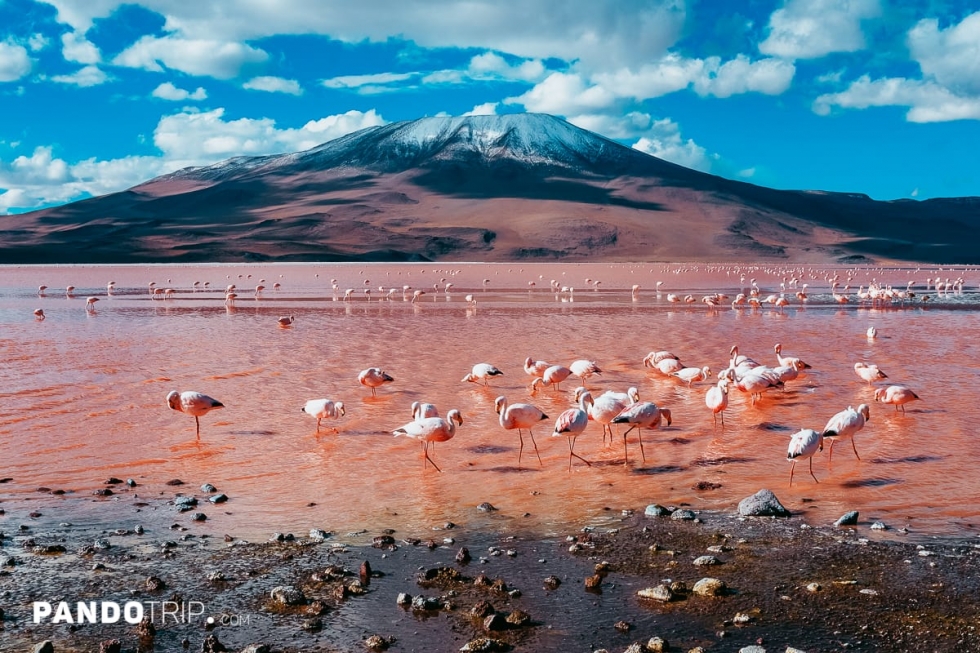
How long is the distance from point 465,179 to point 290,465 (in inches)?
6765

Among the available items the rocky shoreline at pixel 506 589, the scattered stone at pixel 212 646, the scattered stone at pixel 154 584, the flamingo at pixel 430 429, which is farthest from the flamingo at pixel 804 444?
the scattered stone at pixel 154 584

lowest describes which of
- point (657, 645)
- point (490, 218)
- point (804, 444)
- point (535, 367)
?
point (657, 645)

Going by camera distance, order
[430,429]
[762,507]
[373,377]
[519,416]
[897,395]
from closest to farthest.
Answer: [762,507], [430,429], [519,416], [897,395], [373,377]

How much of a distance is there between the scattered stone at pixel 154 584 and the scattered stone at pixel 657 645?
3.45 m

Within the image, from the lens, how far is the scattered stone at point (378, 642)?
510 centimetres

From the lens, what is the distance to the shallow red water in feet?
25.9

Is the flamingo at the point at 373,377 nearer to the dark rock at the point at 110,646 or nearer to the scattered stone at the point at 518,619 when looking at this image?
the scattered stone at the point at 518,619

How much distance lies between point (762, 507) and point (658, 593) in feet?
6.95

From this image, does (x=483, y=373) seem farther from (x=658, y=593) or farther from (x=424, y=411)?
(x=658, y=593)

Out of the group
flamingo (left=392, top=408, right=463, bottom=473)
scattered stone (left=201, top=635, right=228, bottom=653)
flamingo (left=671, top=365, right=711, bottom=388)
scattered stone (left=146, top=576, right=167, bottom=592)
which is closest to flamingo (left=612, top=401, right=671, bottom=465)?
flamingo (left=392, top=408, right=463, bottom=473)

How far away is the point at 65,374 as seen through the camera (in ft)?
49.1

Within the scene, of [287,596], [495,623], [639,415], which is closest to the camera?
[495,623]

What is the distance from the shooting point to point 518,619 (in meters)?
5.39

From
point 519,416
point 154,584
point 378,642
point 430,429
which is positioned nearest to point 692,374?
point 519,416
